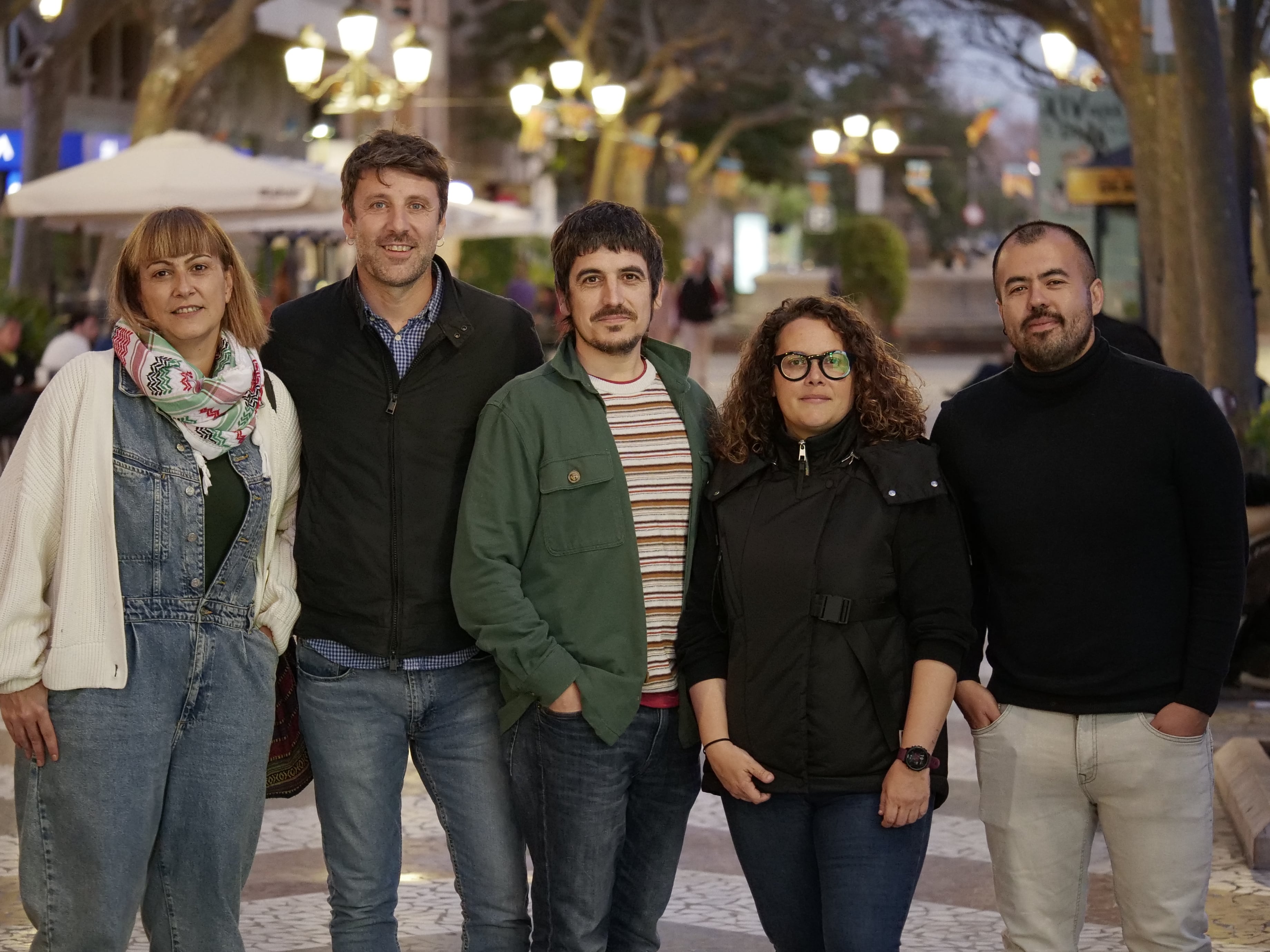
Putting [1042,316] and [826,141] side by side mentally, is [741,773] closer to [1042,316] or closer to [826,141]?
[1042,316]

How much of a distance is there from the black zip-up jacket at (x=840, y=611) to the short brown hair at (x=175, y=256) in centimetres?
123

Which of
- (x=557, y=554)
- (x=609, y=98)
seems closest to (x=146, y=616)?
(x=557, y=554)

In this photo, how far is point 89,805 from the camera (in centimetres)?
381

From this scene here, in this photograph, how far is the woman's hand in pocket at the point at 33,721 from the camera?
12.5 feet

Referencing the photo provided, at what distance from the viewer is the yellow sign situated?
784 inches

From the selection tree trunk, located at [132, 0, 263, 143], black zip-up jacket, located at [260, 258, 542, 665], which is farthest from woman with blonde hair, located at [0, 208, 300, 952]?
tree trunk, located at [132, 0, 263, 143]

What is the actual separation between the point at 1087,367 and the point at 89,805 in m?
2.42

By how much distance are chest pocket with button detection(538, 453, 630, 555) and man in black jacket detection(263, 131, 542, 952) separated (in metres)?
0.30

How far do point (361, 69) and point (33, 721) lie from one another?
17.1 m

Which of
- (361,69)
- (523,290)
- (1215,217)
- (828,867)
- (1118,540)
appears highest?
(361,69)

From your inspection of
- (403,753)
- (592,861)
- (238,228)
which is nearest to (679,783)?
(592,861)

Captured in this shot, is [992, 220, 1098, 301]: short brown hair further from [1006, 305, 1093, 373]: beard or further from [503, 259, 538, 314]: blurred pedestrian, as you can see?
[503, 259, 538, 314]: blurred pedestrian

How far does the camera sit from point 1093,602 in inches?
156

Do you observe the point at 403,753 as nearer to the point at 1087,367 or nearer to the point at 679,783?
the point at 679,783
